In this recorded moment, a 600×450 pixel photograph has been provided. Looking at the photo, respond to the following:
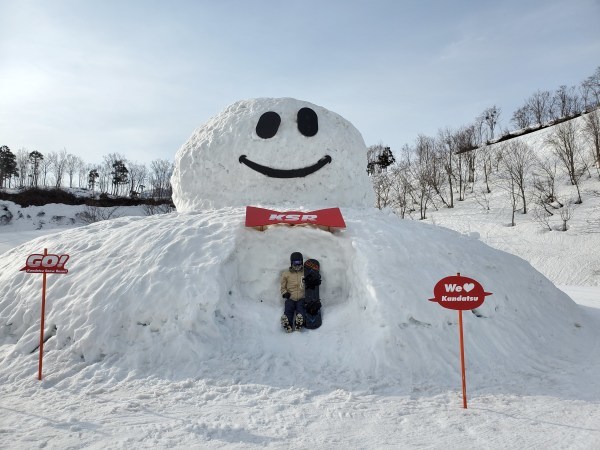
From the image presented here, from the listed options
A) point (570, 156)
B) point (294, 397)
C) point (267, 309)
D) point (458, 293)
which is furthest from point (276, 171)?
point (570, 156)

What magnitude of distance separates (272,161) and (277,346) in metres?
4.00

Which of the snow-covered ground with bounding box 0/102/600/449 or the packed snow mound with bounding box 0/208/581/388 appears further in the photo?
the packed snow mound with bounding box 0/208/581/388

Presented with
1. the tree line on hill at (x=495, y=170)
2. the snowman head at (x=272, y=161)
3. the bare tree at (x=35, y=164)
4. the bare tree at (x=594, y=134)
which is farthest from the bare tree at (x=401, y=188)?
the bare tree at (x=35, y=164)

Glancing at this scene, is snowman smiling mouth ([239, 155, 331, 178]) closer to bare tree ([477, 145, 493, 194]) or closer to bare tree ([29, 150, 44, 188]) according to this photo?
bare tree ([477, 145, 493, 194])

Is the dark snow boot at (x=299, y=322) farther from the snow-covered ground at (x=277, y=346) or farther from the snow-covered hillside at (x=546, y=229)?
the snow-covered hillside at (x=546, y=229)

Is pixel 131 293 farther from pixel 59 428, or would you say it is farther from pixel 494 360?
pixel 494 360

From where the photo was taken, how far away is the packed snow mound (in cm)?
467

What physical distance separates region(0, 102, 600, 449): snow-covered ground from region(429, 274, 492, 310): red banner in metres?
1.04

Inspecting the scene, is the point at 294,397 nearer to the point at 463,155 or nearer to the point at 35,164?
the point at 463,155

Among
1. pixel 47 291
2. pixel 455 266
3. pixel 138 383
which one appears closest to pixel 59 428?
pixel 138 383

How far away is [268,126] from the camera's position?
760 cm

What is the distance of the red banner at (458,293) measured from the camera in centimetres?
394

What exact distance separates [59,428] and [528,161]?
35.9 meters

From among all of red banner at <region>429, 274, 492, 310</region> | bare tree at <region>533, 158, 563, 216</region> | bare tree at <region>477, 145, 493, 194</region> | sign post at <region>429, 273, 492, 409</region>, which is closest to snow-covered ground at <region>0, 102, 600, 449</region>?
sign post at <region>429, 273, 492, 409</region>
